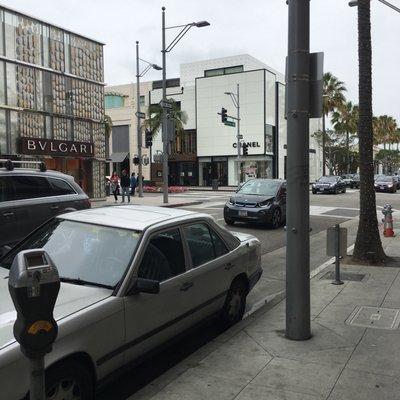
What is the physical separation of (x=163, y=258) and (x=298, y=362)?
1.48 metres

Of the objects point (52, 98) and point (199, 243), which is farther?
point (52, 98)

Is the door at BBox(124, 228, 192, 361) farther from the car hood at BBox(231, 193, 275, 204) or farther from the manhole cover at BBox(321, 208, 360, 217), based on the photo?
the manhole cover at BBox(321, 208, 360, 217)

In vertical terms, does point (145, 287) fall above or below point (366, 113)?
below

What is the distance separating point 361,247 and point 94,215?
5951 millimetres

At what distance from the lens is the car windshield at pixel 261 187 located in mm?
16472

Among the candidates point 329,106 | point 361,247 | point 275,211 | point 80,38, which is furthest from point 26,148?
point 329,106

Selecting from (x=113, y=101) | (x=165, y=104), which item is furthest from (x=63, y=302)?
(x=113, y=101)

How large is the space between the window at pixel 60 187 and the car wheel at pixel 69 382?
5594 mm

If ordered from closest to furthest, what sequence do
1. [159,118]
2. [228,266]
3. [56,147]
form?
[228,266]
[56,147]
[159,118]

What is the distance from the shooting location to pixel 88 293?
393 cm

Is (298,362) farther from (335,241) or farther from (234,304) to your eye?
(335,241)

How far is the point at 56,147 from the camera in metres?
26.6

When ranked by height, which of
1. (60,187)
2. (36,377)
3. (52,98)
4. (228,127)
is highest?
(228,127)

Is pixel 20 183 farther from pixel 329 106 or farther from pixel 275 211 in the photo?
pixel 329 106
